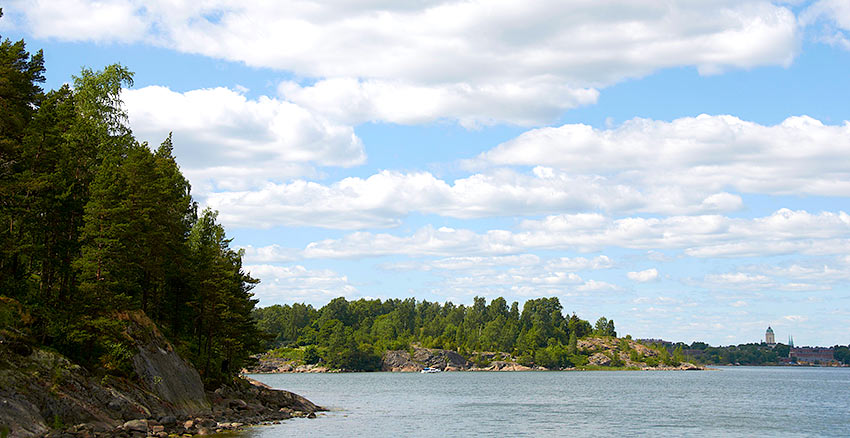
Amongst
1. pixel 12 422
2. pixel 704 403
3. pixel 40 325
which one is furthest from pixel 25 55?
pixel 704 403

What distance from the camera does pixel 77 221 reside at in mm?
57375

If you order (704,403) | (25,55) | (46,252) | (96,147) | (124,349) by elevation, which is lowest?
(704,403)

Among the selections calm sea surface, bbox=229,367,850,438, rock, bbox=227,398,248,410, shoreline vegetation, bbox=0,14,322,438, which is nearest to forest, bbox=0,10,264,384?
shoreline vegetation, bbox=0,14,322,438

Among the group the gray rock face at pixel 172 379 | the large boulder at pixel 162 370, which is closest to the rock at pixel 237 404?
the gray rock face at pixel 172 379

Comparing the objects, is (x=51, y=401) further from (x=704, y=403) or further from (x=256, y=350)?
(x=704, y=403)

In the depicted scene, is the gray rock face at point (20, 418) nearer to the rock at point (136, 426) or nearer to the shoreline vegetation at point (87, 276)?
the shoreline vegetation at point (87, 276)

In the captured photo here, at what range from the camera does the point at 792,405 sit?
120188mm

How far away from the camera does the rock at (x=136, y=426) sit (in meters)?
48.7

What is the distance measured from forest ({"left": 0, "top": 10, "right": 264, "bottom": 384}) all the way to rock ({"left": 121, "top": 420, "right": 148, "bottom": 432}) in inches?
257

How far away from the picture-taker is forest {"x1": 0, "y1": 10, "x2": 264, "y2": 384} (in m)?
52.4

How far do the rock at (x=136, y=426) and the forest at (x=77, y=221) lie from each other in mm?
6532

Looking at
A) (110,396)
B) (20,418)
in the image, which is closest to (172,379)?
(110,396)

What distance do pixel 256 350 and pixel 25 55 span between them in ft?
132

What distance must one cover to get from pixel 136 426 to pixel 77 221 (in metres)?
17.3
